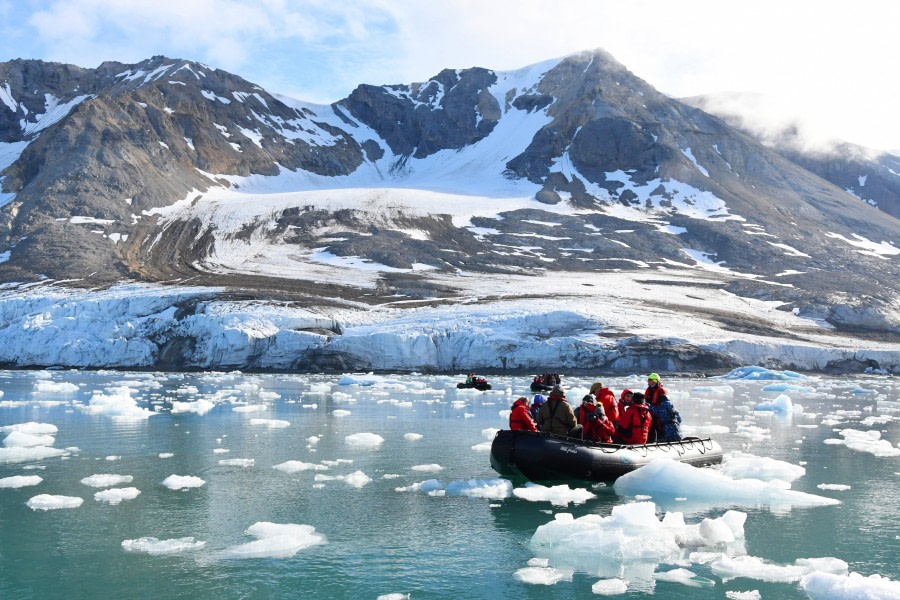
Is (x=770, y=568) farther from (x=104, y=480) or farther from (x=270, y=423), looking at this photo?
(x=270, y=423)

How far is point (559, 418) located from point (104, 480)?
30.6 ft

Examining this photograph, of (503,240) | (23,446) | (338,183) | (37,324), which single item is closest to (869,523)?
(23,446)

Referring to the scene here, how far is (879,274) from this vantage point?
9562cm

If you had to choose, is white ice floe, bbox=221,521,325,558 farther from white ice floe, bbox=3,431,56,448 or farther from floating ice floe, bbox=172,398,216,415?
floating ice floe, bbox=172,398,216,415

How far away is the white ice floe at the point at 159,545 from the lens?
1124cm

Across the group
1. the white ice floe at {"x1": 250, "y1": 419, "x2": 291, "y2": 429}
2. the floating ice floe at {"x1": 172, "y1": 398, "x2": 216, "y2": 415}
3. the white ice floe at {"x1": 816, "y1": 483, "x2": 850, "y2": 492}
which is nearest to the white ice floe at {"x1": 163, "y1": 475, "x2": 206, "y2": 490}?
the white ice floe at {"x1": 250, "y1": 419, "x2": 291, "y2": 429}

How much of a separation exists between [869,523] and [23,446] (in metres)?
19.3

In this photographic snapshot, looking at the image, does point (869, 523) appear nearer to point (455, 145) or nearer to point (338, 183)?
point (338, 183)

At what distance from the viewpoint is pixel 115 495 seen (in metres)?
14.4

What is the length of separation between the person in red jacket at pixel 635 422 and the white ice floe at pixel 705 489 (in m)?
1.57

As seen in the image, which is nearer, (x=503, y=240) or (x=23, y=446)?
(x=23, y=446)

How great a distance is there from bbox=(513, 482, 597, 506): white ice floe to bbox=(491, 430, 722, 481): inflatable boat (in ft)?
1.33

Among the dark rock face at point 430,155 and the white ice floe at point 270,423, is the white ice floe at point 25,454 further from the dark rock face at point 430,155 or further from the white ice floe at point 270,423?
the dark rock face at point 430,155

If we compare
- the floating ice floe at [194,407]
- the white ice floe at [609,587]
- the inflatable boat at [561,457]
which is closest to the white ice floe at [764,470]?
the inflatable boat at [561,457]
